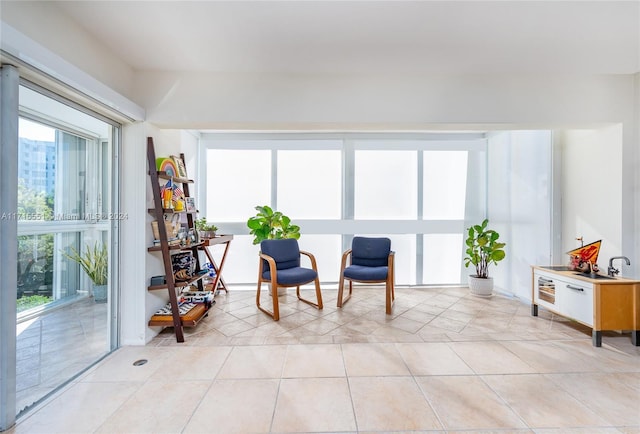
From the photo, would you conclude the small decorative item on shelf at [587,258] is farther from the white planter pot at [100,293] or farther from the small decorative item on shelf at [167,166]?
the white planter pot at [100,293]

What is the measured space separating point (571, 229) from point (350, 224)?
291 cm

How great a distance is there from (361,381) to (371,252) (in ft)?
6.66

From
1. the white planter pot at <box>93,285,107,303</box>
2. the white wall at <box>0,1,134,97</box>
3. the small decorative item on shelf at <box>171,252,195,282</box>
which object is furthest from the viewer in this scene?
the small decorative item on shelf at <box>171,252,195,282</box>

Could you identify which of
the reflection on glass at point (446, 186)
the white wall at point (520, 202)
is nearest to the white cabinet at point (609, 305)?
the white wall at point (520, 202)

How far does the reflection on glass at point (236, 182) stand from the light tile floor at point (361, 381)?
2.00 m

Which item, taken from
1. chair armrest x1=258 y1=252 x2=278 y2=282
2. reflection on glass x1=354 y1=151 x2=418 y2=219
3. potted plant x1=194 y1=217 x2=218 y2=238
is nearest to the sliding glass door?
potted plant x1=194 y1=217 x2=218 y2=238

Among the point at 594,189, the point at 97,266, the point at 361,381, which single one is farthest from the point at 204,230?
the point at 594,189

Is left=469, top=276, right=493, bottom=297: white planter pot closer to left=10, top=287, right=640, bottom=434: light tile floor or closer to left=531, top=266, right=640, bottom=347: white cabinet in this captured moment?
left=10, top=287, right=640, bottom=434: light tile floor

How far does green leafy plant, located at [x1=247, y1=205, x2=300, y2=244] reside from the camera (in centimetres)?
393

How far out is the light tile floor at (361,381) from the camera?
160 cm

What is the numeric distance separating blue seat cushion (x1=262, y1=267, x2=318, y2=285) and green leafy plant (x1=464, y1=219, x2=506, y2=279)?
101 inches

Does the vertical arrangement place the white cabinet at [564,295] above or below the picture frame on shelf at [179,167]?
below

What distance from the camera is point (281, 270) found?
3.59 metres

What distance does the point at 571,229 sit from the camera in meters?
3.28
